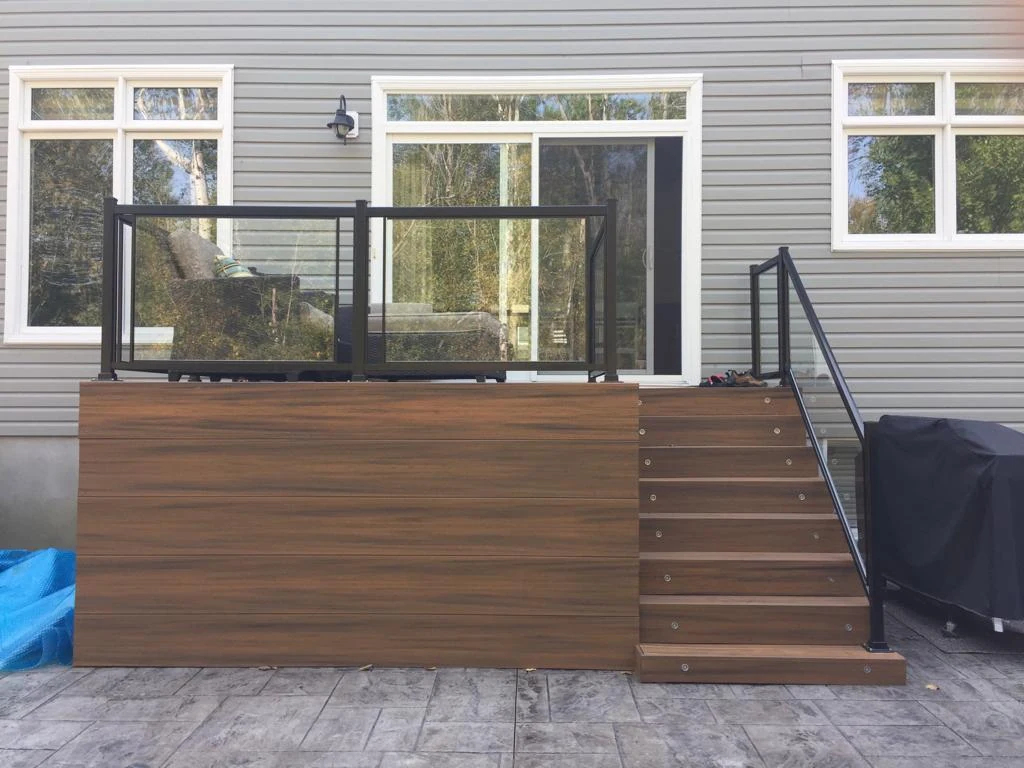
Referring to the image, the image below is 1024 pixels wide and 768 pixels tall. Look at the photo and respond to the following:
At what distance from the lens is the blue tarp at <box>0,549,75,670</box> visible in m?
3.21

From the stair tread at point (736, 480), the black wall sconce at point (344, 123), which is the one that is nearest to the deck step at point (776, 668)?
the stair tread at point (736, 480)

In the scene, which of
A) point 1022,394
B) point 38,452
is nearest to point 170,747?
point 38,452

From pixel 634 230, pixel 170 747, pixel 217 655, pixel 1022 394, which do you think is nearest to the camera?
pixel 170 747

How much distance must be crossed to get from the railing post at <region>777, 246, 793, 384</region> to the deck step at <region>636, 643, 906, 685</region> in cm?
189

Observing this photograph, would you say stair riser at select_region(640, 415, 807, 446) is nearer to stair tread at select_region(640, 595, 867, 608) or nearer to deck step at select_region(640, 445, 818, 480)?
deck step at select_region(640, 445, 818, 480)

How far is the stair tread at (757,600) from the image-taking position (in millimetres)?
3160

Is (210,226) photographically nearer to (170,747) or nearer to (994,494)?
(170,747)

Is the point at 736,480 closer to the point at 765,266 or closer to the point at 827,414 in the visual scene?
the point at 827,414

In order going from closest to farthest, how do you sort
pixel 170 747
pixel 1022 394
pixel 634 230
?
1. pixel 170 747
2. pixel 1022 394
3. pixel 634 230

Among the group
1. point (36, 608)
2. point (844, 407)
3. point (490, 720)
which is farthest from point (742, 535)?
point (36, 608)

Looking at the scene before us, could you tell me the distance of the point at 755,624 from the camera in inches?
124

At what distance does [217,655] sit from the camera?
10.4ft

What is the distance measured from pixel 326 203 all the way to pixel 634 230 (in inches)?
93.8

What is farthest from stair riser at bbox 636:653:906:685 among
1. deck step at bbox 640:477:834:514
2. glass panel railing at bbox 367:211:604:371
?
glass panel railing at bbox 367:211:604:371
